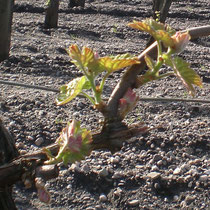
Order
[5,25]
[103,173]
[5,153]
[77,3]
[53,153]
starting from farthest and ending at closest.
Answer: [77,3]
[5,25]
[103,173]
[5,153]
[53,153]

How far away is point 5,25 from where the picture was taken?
3320 mm

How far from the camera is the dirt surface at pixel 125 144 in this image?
188cm

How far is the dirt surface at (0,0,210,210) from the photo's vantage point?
1884 millimetres

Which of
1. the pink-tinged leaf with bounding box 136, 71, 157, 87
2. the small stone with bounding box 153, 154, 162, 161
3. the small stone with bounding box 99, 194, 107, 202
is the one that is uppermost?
the pink-tinged leaf with bounding box 136, 71, 157, 87

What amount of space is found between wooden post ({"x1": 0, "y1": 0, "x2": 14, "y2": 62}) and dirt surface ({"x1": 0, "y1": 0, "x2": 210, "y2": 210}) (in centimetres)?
9

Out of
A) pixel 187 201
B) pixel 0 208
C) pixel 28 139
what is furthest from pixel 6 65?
pixel 0 208

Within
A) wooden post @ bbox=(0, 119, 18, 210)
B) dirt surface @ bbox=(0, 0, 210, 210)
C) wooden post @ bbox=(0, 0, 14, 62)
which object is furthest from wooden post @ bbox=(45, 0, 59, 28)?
wooden post @ bbox=(0, 119, 18, 210)

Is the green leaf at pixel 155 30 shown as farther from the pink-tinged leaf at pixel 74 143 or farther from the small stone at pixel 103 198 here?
the small stone at pixel 103 198

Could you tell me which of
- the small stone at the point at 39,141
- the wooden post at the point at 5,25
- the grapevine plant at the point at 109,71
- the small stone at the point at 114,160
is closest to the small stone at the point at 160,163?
the small stone at the point at 114,160

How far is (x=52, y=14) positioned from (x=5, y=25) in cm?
123

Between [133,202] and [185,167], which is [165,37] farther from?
[185,167]

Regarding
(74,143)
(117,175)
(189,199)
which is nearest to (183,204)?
(189,199)

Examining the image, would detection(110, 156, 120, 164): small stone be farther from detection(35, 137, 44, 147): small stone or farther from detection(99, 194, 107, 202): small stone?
detection(35, 137, 44, 147): small stone

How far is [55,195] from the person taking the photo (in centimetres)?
187
